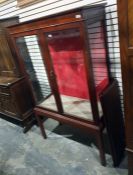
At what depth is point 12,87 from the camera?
2.54 meters

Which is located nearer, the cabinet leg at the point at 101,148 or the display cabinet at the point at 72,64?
the display cabinet at the point at 72,64

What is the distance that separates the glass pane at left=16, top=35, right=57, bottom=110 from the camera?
235 cm

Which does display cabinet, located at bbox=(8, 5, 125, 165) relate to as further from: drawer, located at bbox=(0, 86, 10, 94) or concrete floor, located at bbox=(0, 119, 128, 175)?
drawer, located at bbox=(0, 86, 10, 94)

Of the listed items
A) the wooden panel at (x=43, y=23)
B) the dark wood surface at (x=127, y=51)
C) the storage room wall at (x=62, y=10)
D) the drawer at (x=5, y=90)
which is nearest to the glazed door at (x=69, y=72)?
the wooden panel at (x=43, y=23)

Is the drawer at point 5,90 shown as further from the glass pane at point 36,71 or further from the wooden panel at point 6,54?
the glass pane at point 36,71

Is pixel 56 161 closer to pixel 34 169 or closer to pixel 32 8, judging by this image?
pixel 34 169

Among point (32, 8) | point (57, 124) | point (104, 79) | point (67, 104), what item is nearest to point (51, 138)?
point (57, 124)

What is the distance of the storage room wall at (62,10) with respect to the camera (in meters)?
1.86

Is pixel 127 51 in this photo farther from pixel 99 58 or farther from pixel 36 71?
pixel 36 71

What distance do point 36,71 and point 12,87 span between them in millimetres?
434

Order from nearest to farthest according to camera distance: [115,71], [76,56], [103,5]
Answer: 1. [103,5]
2. [76,56]
3. [115,71]

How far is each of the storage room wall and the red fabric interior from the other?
17 centimetres

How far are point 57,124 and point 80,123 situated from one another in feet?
3.14

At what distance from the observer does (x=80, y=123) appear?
1.99 m
